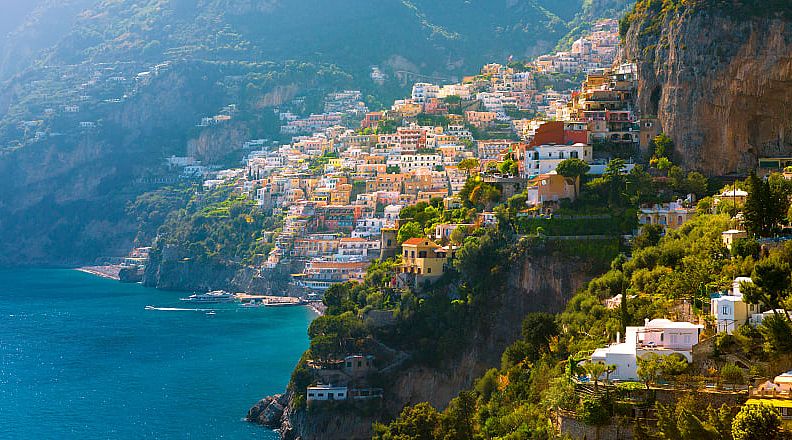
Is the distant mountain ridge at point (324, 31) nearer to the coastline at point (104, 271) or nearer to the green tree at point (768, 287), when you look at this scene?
the coastline at point (104, 271)

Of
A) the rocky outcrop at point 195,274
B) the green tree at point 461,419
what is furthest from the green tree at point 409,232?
the rocky outcrop at point 195,274

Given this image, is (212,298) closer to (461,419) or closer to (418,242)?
(418,242)

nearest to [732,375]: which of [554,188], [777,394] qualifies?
[777,394]

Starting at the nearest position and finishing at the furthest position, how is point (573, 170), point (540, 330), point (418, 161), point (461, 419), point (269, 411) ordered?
point (461, 419)
point (540, 330)
point (573, 170)
point (269, 411)
point (418, 161)

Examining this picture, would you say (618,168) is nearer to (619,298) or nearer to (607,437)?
(619,298)

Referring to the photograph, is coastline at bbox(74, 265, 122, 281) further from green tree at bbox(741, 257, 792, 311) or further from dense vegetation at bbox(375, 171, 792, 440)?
green tree at bbox(741, 257, 792, 311)

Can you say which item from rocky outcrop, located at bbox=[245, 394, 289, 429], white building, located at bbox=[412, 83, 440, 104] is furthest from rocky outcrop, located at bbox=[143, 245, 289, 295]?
rocky outcrop, located at bbox=[245, 394, 289, 429]
